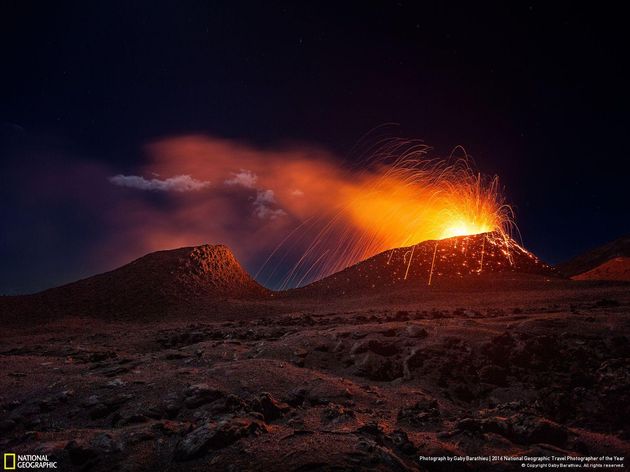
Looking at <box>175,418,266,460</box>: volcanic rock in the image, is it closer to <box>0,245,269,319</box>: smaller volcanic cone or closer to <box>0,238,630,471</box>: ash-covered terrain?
<box>0,238,630,471</box>: ash-covered terrain

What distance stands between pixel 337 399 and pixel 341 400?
7 centimetres

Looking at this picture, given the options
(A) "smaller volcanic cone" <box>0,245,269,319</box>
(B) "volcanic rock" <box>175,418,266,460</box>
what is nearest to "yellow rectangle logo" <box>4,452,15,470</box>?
(B) "volcanic rock" <box>175,418,266,460</box>

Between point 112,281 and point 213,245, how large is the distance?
11.8 meters

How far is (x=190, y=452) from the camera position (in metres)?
4.46

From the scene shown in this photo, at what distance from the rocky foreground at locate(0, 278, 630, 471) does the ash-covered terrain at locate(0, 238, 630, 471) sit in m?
0.03

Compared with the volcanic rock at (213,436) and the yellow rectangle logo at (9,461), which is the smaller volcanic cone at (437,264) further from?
the yellow rectangle logo at (9,461)

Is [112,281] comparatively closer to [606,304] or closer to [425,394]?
[425,394]

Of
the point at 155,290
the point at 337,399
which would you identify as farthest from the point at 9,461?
the point at 155,290

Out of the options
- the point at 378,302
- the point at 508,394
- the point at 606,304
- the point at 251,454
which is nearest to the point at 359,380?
the point at 508,394

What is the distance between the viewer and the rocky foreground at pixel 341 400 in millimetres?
4566

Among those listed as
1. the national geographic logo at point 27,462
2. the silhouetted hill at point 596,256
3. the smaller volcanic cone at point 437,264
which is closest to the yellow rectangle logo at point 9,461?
the national geographic logo at point 27,462

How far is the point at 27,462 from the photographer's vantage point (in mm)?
4672

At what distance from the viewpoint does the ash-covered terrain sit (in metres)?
4.56

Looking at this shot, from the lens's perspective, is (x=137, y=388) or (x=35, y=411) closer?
(x=35, y=411)
